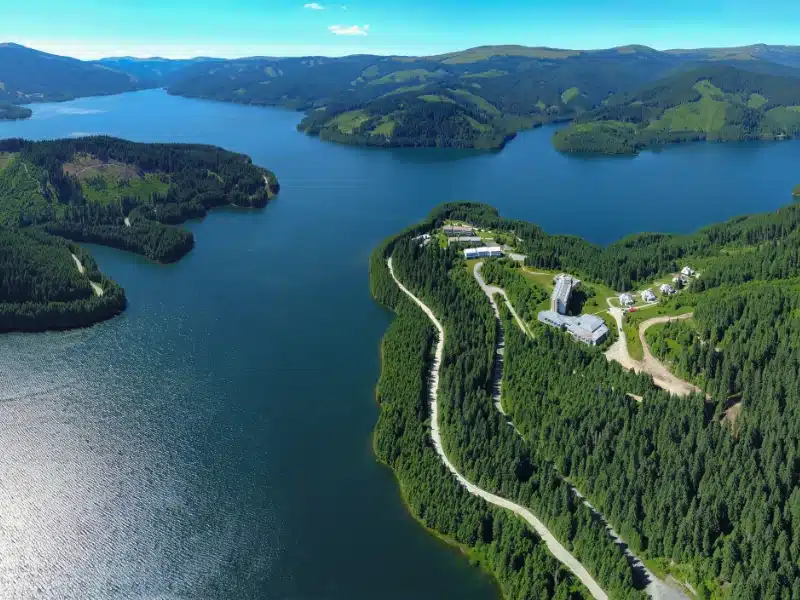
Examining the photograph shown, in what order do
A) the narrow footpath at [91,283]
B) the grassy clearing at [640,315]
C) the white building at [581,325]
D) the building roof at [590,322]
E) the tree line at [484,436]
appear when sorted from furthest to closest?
the narrow footpath at [91,283], the building roof at [590,322], the white building at [581,325], the grassy clearing at [640,315], the tree line at [484,436]

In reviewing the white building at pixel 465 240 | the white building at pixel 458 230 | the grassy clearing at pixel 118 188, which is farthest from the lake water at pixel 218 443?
the grassy clearing at pixel 118 188

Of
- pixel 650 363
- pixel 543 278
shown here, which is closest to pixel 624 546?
pixel 650 363

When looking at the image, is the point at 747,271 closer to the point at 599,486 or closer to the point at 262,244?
the point at 599,486

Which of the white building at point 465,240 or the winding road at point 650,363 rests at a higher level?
the white building at point 465,240

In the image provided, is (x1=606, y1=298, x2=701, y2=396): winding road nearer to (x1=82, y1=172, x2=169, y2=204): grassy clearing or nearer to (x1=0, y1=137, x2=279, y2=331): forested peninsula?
(x1=0, y1=137, x2=279, y2=331): forested peninsula

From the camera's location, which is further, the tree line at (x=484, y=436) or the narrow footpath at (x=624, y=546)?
the tree line at (x=484, y=436)

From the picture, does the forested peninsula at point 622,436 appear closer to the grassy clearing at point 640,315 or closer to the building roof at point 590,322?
the grassy clearing at point 640,315

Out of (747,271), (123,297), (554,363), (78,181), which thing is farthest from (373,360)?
(78,181)
